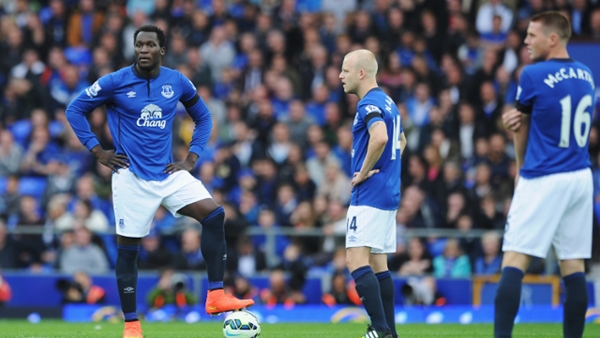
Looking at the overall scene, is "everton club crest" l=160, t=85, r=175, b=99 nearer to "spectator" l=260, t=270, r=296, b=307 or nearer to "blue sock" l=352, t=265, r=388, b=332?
"blue sock" l=352, t=265, r=388, b=332

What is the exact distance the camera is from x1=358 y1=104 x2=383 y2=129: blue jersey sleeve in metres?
8.25

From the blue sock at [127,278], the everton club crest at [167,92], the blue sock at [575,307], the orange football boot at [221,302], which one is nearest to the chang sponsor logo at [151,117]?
the everton club crest at [167,92]

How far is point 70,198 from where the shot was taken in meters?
16.7

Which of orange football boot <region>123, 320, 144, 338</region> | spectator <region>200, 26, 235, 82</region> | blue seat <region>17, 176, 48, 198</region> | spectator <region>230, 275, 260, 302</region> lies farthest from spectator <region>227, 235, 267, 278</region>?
orange football boot <region>123, 320, 144, 338</region>

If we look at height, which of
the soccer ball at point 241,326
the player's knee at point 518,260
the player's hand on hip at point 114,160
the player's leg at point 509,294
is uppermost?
the player's hand on hip at point 114,160

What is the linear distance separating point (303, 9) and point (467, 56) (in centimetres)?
362

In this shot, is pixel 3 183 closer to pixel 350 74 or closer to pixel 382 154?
pixel 350 74

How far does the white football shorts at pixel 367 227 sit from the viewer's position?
27.3 feet

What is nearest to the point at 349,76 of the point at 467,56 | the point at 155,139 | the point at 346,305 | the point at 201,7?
the point at 155,139

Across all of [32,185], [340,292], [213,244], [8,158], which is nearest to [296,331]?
[213,244]

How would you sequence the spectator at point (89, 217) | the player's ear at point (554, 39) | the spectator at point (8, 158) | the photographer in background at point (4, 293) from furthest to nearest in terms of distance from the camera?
the spectator at point (8, 158) < the spectator at point (89, 217) < the photographer in background at point (4, 293) < the player's ear at point (554, 39)

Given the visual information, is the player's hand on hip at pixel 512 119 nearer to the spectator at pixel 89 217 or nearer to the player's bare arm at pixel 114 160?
the player's bare arm at pixel 114 160

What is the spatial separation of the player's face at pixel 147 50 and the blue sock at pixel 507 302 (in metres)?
3.78

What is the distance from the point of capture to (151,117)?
907 centimetres
